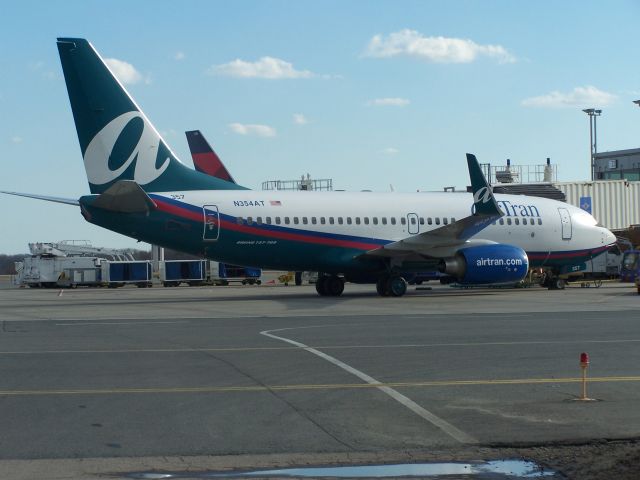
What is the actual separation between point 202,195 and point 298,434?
69.8 feet

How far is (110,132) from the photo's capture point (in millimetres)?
27922

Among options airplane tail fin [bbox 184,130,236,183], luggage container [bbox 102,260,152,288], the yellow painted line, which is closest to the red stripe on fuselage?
the yellow painted line

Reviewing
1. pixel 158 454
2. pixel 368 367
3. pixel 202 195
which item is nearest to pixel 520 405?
pixel 368 367

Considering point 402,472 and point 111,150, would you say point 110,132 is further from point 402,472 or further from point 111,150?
point 402,472

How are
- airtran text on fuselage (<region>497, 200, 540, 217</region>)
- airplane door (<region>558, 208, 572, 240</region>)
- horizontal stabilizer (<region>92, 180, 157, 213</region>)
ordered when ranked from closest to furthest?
horizontal stabilizer (<region>92, 180, 157, 213</region>), airtran text on fuselage (<region>497, 200, 540, 217</region>), airplane door (<region>558, 208, 572, 240</region>)

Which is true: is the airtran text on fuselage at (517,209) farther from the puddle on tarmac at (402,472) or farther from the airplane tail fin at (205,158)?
the puddle on tarmac at (402,472)

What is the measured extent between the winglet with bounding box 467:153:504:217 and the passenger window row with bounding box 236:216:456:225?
13.6 ft

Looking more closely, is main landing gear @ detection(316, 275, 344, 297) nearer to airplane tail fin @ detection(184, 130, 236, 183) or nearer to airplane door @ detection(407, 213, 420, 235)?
airplane door @ detection(407, 213, 420, 235)

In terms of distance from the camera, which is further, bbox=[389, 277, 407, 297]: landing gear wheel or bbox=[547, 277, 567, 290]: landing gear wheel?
bbox=[547, 277, 567, 290]: landing gear wheel

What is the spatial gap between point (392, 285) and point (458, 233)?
324 cm

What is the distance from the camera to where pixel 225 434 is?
340 inches

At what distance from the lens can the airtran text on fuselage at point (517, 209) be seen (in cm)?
3447

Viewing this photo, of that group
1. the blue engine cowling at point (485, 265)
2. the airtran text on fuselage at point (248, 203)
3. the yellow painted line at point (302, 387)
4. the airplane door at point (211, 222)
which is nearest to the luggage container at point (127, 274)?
the airtran text on fuselage at point (248, 203)

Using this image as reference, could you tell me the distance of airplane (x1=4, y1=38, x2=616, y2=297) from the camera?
27656 millimetres
